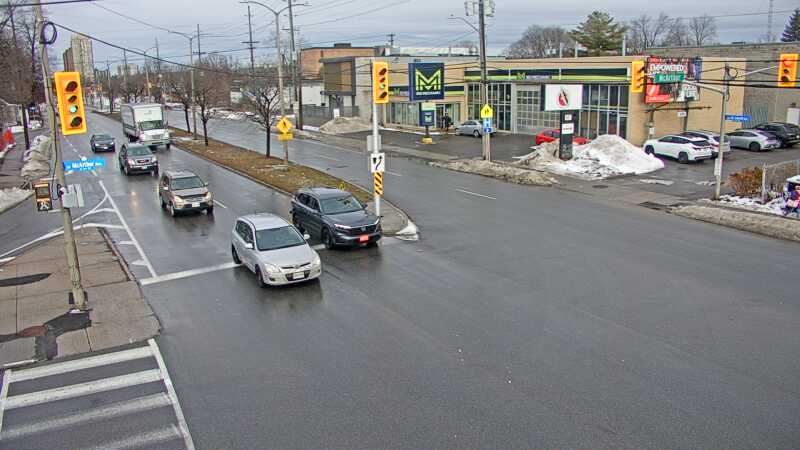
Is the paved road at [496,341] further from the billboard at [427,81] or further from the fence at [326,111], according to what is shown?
the fence at [326,111]

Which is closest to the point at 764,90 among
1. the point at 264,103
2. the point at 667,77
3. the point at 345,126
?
the point at 667,77

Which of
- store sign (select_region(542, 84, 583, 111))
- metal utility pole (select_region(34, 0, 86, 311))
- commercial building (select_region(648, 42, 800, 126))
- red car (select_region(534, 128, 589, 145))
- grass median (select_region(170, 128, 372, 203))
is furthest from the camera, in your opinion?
commercial building (select_region(648, 42, 800, 126))

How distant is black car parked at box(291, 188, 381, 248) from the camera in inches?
805

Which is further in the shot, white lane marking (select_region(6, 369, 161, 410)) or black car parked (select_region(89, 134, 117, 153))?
black car parked (select_region(89, 134, 117, 153))

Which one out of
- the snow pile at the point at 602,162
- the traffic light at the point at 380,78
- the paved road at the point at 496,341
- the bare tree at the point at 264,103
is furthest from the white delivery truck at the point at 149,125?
the traffic light at the point at 380,78

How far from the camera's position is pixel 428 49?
298 feet

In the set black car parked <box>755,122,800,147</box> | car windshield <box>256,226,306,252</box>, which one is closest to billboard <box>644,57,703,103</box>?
black car parked <box>755,122,800,147</box>

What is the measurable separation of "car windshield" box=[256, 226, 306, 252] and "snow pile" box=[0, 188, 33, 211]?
18.6 metres

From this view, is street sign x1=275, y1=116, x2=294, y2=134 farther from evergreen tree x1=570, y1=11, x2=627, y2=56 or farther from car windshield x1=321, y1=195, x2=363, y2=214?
evergreen tree x1=570, y1=11, x2=627, y2=56

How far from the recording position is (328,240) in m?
21.0

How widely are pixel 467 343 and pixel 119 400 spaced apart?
6292 millimetres

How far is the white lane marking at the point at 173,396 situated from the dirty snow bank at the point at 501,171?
77.1ft

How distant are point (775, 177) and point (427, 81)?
1145 inches

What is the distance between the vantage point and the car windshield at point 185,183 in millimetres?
27359
